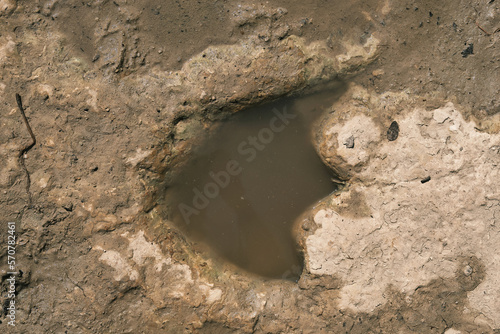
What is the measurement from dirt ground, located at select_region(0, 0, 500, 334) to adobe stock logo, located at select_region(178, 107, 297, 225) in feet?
0.81

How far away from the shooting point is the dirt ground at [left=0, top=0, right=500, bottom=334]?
286 cm

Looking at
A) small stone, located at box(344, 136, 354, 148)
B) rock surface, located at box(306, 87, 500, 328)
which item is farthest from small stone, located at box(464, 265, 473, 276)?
small stone, located at box(344, 136, 354, 148)

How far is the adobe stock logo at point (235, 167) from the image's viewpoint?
3.10m

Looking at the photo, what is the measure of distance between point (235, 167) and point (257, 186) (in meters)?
0.25

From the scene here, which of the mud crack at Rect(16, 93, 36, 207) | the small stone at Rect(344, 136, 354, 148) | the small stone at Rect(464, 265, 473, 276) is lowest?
the small stone at Rect(464, 265, 473, 276)

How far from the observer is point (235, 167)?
10.3 ft

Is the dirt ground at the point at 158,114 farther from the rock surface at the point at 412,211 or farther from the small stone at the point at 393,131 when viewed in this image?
the small stone at the point at 393,131

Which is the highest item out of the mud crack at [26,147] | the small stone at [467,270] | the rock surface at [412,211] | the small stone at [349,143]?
the mud crack at [26,147]

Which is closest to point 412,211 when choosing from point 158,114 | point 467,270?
point 467,270

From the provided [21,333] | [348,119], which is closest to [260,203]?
[348,119]

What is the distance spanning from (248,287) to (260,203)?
706mm

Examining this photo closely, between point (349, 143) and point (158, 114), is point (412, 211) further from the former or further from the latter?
point (158, 114)

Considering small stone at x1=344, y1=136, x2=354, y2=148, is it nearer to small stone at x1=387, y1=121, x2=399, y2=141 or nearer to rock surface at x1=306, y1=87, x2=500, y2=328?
rock surface at x1=306, y1=87, x2=500, y2=328

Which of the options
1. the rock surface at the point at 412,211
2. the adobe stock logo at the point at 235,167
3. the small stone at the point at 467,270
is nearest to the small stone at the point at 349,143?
the rock surface at the point at 412,211
